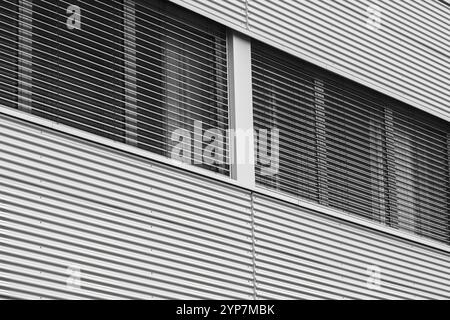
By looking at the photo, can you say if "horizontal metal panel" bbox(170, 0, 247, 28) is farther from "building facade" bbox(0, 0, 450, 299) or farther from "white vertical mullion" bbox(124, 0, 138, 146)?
"white vertical mullion" bbox(124, 0, 138, 146)

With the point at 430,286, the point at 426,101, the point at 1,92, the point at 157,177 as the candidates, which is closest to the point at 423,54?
the point at 426,101

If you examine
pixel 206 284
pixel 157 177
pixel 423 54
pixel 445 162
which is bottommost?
pixel 206 284

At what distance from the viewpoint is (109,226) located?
1034 cm

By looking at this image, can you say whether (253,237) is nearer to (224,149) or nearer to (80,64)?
(224,149)

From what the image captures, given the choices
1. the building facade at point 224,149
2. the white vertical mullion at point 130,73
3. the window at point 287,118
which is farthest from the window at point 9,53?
the window at point 287,118

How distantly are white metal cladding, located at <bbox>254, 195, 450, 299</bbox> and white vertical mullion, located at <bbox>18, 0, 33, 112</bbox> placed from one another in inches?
106

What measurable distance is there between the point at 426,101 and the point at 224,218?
4109 millimetres

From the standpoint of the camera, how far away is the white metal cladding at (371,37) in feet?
41.5

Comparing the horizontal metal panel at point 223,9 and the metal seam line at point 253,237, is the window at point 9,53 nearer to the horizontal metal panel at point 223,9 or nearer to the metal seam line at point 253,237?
the horizontal metal panel at point 223,9

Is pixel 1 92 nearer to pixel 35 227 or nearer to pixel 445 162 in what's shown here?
pixel 35 227

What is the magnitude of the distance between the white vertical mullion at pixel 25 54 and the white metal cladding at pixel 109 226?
32 cm

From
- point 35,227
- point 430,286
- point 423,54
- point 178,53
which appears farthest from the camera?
point 423,54

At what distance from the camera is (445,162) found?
1494 centimetres

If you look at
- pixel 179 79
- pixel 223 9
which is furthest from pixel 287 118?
pixel 179 79
